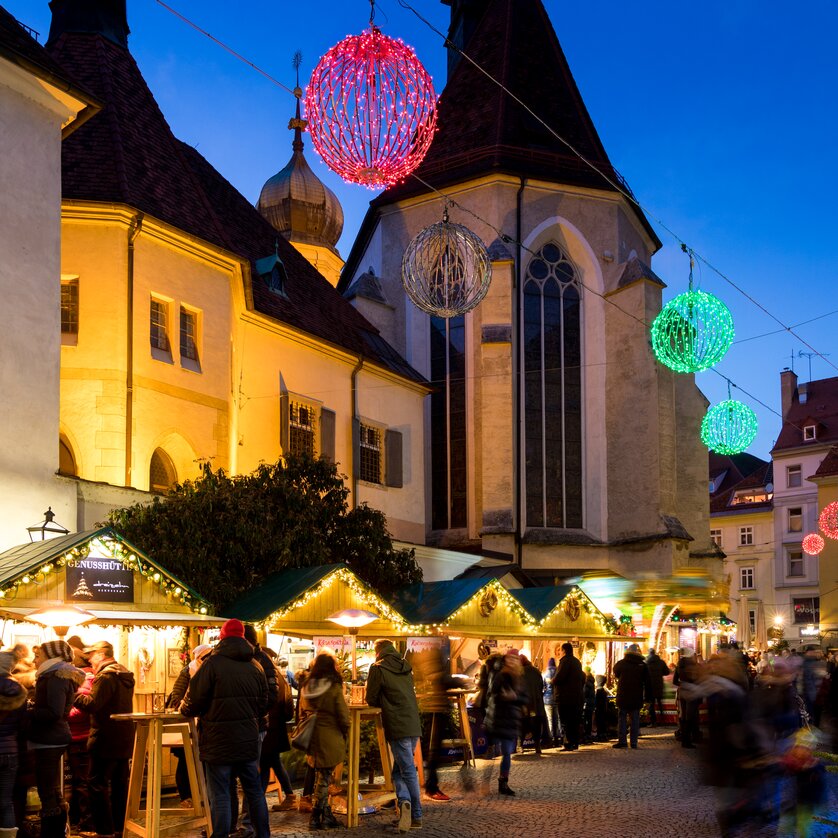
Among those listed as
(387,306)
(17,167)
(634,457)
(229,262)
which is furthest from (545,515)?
(17,167)

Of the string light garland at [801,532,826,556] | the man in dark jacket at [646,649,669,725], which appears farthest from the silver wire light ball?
the string light garland at [801,532,826,556]

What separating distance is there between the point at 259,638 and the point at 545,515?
18081 mm

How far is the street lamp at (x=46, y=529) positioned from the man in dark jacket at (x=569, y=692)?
25.7 ft

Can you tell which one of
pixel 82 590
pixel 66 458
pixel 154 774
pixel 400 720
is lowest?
pixel 154 774

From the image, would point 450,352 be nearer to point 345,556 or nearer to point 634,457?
point 634,457

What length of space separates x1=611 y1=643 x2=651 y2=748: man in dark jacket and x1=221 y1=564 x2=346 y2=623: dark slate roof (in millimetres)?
5457

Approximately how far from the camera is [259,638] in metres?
16.3

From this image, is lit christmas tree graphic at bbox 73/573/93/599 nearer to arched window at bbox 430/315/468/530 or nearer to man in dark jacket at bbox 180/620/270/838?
man in dark jacket at bbox 180/620/270/838

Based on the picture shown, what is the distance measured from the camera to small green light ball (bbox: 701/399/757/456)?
997 inches

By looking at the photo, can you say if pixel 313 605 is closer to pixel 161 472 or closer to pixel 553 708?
pixel 161 472

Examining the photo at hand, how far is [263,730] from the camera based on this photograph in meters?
11.7

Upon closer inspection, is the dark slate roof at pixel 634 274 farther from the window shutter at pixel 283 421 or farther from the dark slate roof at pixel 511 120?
the window shutter at pixel 283 421

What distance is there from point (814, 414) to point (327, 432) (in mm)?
48307

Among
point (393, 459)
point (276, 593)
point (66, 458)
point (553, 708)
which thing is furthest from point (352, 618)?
point (393, 459)
